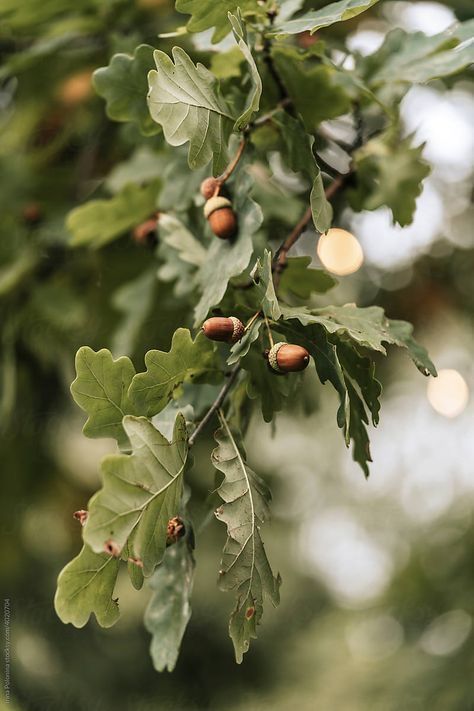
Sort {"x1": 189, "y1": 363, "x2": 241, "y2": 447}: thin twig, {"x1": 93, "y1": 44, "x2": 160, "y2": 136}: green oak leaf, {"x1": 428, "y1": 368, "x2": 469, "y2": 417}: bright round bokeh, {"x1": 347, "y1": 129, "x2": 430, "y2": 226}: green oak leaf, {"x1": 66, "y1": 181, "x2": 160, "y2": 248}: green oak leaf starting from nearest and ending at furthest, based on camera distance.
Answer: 1. {"x1": 189, "y1": 363, "x2": 241, "y2": 447}: thin twig
2. {"x1": 93, "y1": 44, "x2": 160, "y2": 136}: green oak leaf
3. {"x1": 347, "y1": 129, "x2": 430, "y2": 226}: green oak leaf
4. {"x1": 66, "y1": 181, "x2": 160, "y2": 248}: green oak leaf
5. {"x1": 428, "y1": 368, "x2": 469, "y2": 417}: bright round bokeh

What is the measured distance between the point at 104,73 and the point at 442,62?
0.29m

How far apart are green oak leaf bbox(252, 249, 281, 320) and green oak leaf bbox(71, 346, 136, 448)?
0.31 feet

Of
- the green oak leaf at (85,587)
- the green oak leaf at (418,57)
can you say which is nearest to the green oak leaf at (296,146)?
the green oak leaf at (418,57)

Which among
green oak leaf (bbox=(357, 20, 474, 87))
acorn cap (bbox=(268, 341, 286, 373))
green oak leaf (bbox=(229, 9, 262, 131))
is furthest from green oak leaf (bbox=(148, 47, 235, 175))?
green oak leaf (bbox=(357, 20, 474, 87))

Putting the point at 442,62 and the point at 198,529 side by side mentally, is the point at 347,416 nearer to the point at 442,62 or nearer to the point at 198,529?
the point at 198,529

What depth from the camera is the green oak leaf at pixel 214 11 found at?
556 mm

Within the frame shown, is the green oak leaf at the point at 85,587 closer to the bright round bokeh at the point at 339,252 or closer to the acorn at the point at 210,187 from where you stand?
the acorn at the point at 210,187

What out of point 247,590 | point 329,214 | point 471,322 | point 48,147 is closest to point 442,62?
point 329,214

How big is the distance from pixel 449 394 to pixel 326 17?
2.75 ft

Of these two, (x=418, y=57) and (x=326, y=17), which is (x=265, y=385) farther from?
(x=418, y=57)

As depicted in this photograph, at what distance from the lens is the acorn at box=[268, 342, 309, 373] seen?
0.49 m

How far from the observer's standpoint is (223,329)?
1.64 ft

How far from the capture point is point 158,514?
45cm

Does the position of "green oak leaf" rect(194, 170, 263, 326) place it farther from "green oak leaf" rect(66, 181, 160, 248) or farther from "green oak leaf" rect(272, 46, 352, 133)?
"green oak leaf" rect(66, 181, 160, 248)
